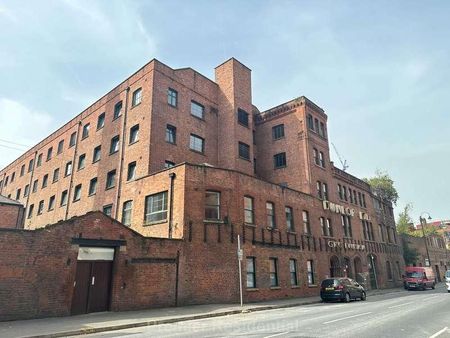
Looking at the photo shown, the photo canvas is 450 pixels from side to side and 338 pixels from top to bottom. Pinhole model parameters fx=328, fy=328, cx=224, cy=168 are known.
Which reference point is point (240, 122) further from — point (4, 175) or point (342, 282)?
point (4, 175)

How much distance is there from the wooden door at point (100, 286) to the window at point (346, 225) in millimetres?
25947

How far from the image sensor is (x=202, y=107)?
30984mm

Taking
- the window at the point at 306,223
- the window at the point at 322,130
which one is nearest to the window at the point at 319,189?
the window at the point at 306,223

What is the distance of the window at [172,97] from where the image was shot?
27766mm

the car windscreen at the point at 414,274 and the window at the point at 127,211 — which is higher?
the window at the point at 127,211

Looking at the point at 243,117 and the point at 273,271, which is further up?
the point at 243,117

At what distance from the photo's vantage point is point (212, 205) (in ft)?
67.9

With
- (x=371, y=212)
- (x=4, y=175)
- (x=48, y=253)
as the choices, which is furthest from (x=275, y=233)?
(x=4, y=175)

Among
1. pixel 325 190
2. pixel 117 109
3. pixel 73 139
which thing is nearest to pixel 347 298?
pixel 325 190

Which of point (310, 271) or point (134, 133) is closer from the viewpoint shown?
point (310, 271)

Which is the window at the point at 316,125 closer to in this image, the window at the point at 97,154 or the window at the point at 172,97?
the window at the point at 172,97

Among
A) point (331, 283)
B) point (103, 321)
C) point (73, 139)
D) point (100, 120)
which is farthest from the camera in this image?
point (73, 139)

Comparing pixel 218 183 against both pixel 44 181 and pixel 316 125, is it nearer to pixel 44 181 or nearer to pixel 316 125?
pixel 316 125

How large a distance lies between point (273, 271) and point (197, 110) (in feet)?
51.6
